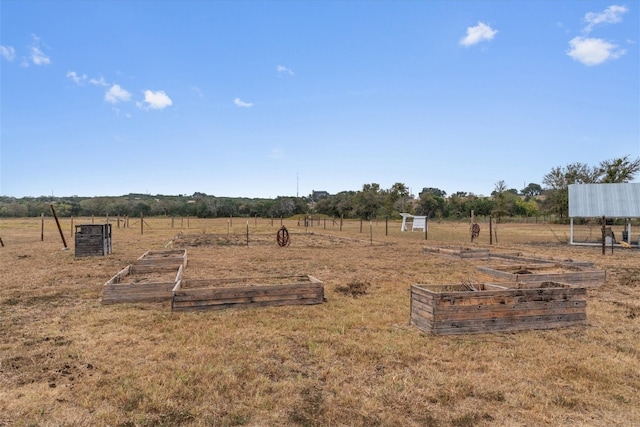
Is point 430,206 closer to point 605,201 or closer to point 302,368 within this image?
point 605,201

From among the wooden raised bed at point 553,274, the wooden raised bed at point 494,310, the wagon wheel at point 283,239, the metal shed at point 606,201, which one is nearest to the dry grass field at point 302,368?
the wooden raised bed at point 494,310

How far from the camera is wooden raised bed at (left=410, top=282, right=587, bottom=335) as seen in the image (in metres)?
6.11

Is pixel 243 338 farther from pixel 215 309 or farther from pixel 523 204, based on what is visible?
pixel 523 204

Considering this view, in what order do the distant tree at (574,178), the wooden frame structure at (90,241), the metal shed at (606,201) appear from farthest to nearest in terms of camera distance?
the distant tree at (574,178), the metal shed at (606,201), the wooden frame structure at (90,241)

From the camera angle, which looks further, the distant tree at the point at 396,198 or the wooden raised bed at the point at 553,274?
the distant tree at the point at 396,198

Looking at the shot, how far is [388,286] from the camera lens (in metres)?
10.0

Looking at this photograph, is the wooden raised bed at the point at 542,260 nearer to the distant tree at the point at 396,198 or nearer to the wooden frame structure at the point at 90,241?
the wooden frame structure at the point at 90,241

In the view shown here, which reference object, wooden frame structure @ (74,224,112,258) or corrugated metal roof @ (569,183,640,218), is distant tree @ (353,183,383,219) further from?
wooden frame structure @ (74,224,112,258)

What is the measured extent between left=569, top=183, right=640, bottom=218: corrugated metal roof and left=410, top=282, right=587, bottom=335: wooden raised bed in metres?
20.1

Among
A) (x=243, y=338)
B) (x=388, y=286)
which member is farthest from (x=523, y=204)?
(x=243, y=338)

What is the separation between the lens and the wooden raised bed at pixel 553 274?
9727mm

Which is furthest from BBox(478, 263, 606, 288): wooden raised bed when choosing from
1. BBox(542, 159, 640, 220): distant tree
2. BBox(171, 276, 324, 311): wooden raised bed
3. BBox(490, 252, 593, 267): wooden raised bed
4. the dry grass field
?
BBox(542, 159, 640, 220): distant tree

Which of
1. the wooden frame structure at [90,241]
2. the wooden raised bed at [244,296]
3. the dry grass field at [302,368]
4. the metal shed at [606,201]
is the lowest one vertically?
the dry grass field at [302,368]

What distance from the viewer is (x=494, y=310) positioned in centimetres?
626
